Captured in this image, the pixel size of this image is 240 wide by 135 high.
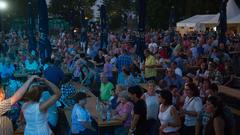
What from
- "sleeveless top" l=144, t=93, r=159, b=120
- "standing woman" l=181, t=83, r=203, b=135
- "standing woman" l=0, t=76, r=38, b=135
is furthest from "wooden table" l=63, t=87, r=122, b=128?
"standing woman" l=0, t=76, r=38, b=135

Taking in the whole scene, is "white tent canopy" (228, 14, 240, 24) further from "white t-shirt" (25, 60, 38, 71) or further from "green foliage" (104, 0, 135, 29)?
"green foliage" (104, 0, 135, 29)

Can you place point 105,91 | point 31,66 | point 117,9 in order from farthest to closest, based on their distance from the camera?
point 117,9
point 31,66
point 105,91

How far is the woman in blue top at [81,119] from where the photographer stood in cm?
750

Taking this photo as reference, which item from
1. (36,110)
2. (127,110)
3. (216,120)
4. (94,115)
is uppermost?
(36,110)

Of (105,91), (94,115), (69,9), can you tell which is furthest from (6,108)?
(69,9)

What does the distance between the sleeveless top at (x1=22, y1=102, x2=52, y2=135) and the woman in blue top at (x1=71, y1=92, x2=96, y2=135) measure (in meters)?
1.83

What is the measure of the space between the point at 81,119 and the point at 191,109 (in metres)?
1.86

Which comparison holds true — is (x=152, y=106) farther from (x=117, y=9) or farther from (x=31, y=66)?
(x=117, y=9)

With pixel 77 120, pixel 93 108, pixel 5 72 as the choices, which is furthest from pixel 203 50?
pixel 77 120

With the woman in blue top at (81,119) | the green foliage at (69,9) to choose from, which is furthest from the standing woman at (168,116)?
the green foliage at (69,9)

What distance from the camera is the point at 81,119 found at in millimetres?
7508

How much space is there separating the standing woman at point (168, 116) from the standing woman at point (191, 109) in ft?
2.48

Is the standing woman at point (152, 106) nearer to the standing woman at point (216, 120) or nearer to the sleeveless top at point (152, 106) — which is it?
the sleeveless top at point (152, 106)

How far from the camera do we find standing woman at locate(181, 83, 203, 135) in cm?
750
